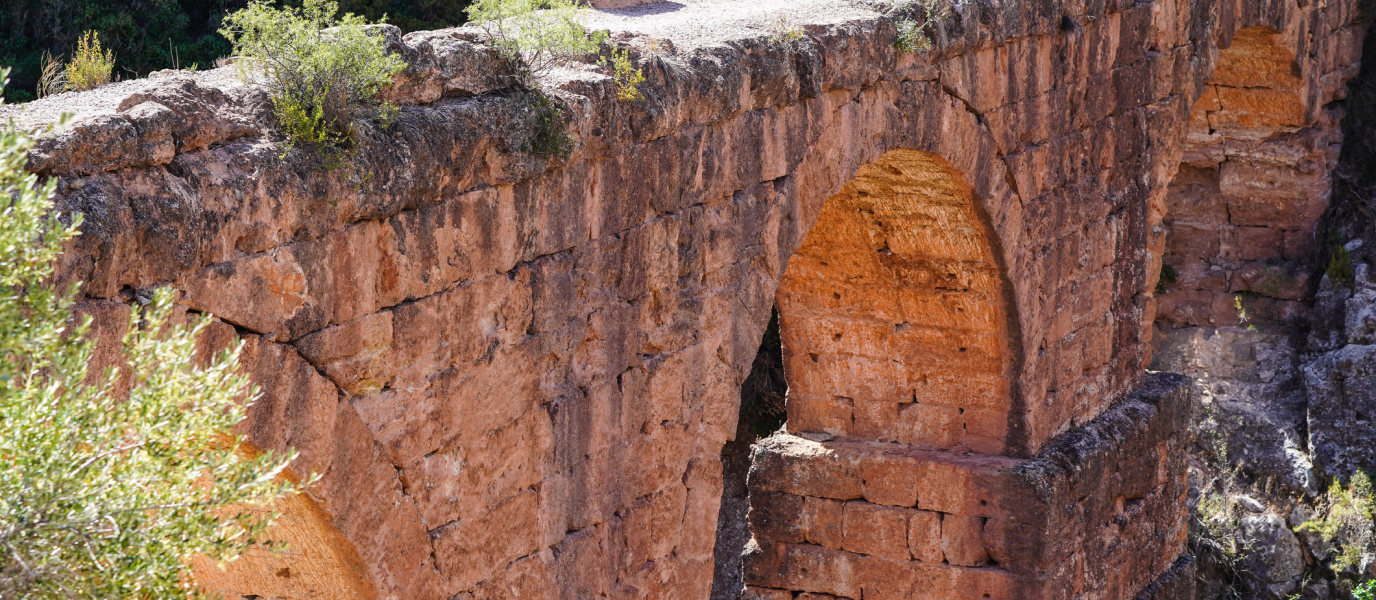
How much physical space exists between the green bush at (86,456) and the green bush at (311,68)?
0.95 metres

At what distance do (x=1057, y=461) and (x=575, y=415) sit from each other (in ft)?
12.3

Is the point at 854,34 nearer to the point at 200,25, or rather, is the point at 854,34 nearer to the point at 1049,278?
the point at 1049,278

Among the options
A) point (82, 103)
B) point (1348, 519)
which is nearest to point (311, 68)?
point (82, 103)

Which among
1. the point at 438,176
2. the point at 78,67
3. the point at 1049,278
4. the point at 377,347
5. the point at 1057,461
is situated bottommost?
the point at 1057,461

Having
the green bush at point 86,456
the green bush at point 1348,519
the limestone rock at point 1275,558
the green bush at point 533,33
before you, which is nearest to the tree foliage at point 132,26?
the green bush at point 533,33

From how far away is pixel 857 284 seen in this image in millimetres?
7801

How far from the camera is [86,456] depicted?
2770 millimetres

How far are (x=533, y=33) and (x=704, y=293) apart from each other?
4.08 feet

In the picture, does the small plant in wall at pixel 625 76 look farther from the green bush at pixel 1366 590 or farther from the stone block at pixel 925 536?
the green bush at pixel 1366 590

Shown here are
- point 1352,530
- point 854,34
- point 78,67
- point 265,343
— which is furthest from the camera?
point 1352,530

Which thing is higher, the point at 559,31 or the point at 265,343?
the point at 559,31

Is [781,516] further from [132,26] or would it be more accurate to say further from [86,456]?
[132,26]

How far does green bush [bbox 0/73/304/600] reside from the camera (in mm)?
2662

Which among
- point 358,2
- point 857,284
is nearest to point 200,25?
point 358,2
